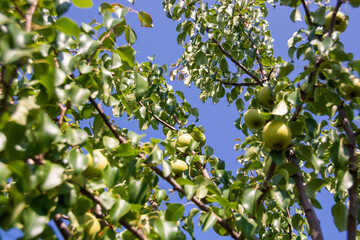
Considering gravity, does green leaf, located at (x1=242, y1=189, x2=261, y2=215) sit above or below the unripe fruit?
below

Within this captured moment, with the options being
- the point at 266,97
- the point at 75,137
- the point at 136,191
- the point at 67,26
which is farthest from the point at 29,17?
the point at 266,97

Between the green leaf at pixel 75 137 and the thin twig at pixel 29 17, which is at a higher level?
the thin twig at pixel 29 17

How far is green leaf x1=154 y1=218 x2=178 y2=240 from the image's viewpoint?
3.56 feet

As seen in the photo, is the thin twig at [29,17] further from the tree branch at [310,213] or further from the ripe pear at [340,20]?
the ripe pear at [340,20]

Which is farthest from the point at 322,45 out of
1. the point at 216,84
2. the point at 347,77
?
the point at 216,84

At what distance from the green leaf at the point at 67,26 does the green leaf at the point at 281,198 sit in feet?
3.53

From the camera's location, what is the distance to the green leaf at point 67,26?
1.16 meters

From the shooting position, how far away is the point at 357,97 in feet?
5.17

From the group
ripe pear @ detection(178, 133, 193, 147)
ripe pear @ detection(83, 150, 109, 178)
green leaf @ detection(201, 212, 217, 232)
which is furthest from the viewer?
ripe pear @ detection(178, 133, 193, 147)

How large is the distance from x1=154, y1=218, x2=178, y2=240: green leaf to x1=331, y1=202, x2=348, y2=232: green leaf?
3.11 ft

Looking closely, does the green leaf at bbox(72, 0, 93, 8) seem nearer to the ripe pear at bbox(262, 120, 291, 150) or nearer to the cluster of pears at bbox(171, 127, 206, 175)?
the cluster of pears at bbox(171, 127, 206, 175)

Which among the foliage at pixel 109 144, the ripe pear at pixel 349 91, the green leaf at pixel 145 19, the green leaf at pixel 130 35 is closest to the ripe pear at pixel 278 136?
the foliage at pixel 109 144

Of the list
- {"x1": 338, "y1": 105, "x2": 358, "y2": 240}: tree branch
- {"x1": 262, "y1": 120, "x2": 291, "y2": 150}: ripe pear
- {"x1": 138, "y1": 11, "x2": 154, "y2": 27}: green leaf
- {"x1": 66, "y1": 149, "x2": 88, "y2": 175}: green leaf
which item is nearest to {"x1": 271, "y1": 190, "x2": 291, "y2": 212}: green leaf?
{"x1": 262, "y1": 120, "x2": 291, "y2": 150}: ripe pear

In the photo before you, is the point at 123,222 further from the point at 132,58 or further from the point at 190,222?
the point at 132,58
